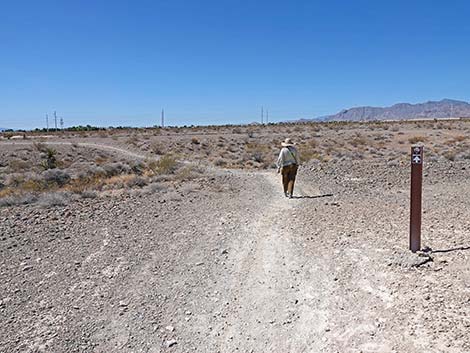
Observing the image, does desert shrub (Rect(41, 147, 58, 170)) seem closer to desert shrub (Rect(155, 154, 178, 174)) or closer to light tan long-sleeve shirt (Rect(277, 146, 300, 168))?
desert shrub (Rect(155, 154, 178, 174))

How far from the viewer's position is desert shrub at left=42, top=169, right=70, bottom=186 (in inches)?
832

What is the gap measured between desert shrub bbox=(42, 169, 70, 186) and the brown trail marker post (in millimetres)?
18110

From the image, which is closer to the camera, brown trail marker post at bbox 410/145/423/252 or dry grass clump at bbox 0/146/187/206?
brown trail marker post at bbox 410/145/423/252

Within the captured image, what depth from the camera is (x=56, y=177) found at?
2212 cm

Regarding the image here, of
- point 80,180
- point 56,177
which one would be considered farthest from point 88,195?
point 56,177

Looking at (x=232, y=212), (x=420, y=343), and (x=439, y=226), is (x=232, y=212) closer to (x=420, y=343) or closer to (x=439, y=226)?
(x=439, y=226)

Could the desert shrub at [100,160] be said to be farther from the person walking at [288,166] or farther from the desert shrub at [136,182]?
the person walking at [288,166]

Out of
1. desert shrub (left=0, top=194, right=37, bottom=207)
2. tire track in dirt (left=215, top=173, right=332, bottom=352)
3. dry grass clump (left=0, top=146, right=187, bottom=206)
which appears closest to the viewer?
tire track in dirt (left=215, top=173, right=332, bottom=352)

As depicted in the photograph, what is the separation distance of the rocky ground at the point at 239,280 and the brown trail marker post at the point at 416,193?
23 cm

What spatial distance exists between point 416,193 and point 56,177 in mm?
19753

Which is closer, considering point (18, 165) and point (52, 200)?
point (52, 200)

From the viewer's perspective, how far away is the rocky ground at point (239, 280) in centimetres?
445

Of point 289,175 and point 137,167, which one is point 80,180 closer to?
point 137,167

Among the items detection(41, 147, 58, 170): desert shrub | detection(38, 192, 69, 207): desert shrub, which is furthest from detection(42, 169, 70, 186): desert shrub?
detection(38, 192, 69, 207): desert shrub
